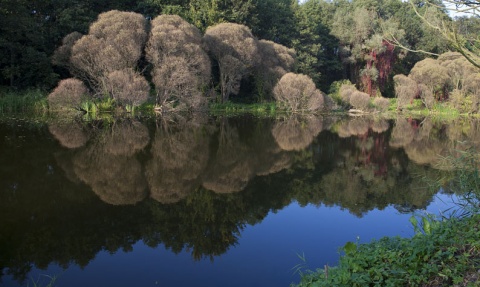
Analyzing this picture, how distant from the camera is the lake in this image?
15.1 feet

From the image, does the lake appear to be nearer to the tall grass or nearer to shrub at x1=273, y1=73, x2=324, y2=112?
the tall grass

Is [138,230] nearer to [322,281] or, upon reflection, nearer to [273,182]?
[322,281]

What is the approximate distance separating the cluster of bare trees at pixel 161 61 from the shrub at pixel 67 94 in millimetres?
54

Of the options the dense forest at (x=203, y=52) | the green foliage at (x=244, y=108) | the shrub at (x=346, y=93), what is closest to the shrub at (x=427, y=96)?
the dense forest at (x=203, y=52)

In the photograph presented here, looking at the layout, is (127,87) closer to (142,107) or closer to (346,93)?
(142,107)

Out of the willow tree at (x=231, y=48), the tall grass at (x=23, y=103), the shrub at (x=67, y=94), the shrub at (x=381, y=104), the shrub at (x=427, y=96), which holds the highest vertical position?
the willow tree at (x=231, y=48)

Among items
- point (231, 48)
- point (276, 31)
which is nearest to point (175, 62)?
point (231, 48)

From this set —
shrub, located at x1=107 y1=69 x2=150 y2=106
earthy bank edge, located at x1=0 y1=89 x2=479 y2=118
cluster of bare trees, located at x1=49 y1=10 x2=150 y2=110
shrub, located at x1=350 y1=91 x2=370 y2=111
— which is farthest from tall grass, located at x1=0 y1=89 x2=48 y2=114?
shrub, located at x1=350 y1=91 x2=370 y2=111

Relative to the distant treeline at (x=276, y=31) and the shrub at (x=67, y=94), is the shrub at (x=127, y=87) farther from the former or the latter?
the distant treeline at (x=276, y=31)

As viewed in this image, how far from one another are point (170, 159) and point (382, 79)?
43.3 metres

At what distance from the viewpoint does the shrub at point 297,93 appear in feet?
Answer: 106

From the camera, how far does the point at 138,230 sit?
5609mm

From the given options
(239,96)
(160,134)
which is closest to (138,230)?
(160,134)

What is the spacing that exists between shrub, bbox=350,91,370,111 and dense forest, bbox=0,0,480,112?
116 mm
